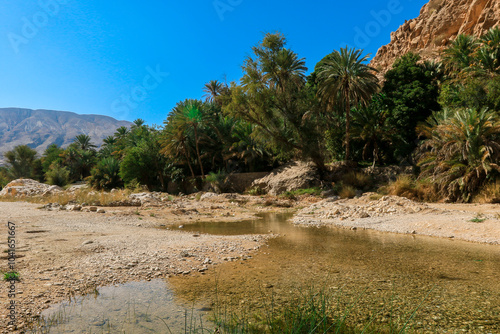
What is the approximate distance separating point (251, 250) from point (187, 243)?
201 centimetres

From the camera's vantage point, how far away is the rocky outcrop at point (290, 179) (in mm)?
25359

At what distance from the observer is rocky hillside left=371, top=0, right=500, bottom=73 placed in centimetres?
3703

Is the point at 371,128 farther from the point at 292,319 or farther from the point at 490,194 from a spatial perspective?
the point at 292,319

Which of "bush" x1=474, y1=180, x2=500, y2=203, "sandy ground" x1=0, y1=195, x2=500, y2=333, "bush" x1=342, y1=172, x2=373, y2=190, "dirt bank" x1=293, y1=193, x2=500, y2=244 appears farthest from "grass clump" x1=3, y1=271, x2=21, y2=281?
"bush" x1=342, y1=172, x2=373, y2=190

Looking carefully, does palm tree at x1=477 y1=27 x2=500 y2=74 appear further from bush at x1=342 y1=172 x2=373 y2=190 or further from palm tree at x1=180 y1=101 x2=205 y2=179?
palm tree at x1=180 y1=101 x2=205 y2=179

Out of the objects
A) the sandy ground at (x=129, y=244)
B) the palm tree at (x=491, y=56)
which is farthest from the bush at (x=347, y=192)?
the palm tree at (x=491, y=56)

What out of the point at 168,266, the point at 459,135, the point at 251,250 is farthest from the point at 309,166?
the point at 168,266

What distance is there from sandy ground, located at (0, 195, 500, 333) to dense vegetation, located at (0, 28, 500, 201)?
6.78 m

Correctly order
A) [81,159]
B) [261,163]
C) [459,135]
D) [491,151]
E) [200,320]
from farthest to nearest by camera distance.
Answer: [81,159]
[261,163]
[459,135]
[491,151]
[200,320]

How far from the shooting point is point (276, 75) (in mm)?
26094

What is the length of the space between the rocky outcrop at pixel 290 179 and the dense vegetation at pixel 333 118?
1190 millimetres

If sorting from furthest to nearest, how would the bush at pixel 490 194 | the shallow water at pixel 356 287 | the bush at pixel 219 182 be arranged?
the bush at pixel 219 182 < the bush at pixel 490 194 < the shallow water at pixel 356 287

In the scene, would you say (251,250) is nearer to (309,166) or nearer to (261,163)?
(309,166)

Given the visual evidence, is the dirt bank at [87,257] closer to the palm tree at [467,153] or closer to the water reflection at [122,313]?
the water reflection at [122,313]
